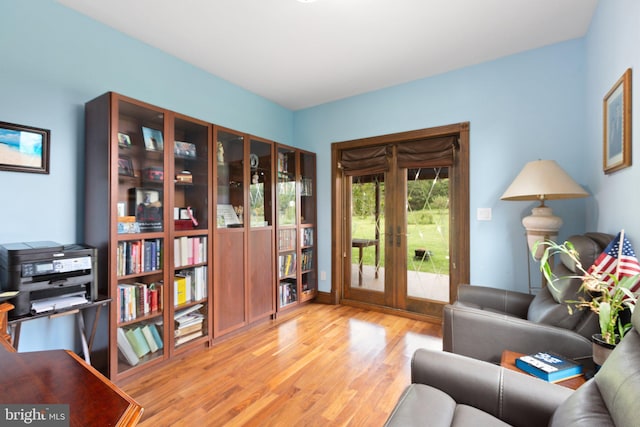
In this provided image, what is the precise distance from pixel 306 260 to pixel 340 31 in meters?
2.67

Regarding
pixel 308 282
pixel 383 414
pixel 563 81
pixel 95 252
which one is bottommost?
pixel 383 414

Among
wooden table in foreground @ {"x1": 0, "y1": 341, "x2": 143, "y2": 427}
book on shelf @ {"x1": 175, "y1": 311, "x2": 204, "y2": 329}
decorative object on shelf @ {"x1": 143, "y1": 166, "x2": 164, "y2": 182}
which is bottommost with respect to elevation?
book on shelf @ {"x1": 175, "y1": 311, "x2": 204, "y2": 329}

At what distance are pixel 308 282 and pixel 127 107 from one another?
2.84 m

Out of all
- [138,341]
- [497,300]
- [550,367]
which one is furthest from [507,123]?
[138,341]

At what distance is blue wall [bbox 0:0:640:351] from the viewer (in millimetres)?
1919

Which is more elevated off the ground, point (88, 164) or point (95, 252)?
point (88, 164)

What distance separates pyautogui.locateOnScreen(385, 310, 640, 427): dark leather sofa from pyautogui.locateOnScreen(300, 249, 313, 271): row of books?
264 cm

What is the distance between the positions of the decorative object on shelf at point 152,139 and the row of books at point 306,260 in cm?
216

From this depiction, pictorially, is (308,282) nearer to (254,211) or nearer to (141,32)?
(254,211)

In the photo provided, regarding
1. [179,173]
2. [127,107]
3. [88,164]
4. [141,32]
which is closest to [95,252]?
[88,164]

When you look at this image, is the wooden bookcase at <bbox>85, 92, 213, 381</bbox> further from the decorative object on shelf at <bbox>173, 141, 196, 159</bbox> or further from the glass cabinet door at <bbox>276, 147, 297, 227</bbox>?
the glass cabinet door at <bbox>276, 147, 297, 227</bbox>

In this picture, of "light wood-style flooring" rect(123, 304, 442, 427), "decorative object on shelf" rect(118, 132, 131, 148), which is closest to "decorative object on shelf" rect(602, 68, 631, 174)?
"light wood-style flooring" rect(123, 304, 442, 427)

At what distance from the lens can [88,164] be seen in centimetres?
218

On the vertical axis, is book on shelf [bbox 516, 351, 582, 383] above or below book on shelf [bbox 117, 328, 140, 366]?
above
